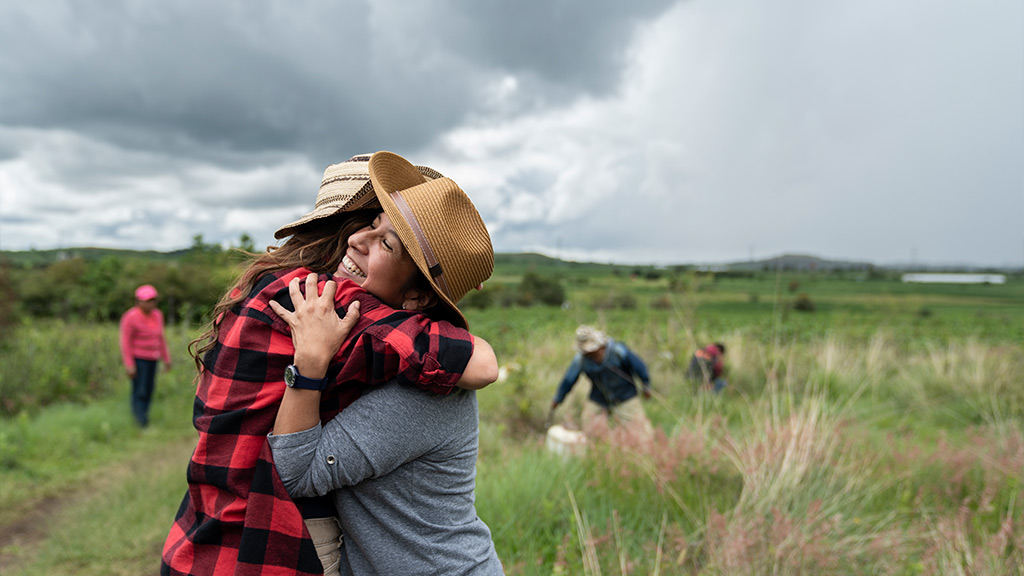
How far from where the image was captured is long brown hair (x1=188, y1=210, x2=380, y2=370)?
5.37 feet

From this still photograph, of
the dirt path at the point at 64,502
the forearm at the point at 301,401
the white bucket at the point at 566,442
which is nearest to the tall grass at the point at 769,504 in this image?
the white bucket at the point at 566,442

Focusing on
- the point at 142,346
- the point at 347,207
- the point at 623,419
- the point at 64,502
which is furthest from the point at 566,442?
the point at 142,346

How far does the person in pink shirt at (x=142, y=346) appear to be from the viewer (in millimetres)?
7496

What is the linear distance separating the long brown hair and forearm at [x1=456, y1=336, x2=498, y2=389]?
0.57 meters

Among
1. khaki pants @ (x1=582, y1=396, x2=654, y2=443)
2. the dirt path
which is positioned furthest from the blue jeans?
khaki pants @ (x1=582, y1=396, x2=654, y2=443)

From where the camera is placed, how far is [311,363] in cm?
130

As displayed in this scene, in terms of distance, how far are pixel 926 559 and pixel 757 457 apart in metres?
1.15

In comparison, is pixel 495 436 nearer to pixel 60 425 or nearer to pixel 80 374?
pixel 60 425

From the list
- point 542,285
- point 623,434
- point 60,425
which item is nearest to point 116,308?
point 542,285

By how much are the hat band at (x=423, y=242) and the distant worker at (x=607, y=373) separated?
17.6ft

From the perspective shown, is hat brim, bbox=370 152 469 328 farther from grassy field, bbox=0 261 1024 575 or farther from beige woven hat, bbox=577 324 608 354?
beige woven hat, bbox=577 324 608 354

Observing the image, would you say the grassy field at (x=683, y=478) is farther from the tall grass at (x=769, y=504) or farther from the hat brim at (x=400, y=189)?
the hat brim at (x=400, y=189)

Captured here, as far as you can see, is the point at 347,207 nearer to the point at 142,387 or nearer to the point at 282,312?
the point at 282,312

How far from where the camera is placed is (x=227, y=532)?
55.5 inches
